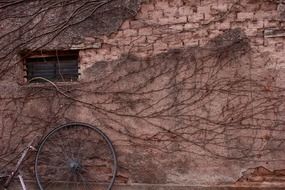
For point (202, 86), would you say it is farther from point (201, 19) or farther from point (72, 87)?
point (72, 87)

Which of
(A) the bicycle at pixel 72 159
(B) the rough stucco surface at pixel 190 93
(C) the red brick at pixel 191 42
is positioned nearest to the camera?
(B) the rough stucco surface at pixel 190 93

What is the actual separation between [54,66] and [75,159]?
123cm

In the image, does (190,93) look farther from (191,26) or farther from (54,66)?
(54,66)

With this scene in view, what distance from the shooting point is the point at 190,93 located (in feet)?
16.0

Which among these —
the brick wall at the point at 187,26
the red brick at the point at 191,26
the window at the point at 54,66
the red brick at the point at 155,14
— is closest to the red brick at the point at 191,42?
the brick wall at the point at 187,26

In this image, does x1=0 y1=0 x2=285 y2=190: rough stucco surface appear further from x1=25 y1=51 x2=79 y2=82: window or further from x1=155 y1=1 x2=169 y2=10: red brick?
x1=25 y1=51 x2=79 y2=82: window

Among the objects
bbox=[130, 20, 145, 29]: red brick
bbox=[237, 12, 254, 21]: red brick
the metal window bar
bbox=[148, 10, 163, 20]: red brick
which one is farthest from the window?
bbox=[237, 12, 254, 21]: red brick

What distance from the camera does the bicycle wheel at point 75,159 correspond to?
16.5ft

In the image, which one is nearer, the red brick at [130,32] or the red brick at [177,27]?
the red brick at [177,27]

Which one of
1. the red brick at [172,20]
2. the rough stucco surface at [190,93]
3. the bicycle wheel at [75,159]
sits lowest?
the bicycle wheel at [75,159]

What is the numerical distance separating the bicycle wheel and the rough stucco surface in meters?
0.15

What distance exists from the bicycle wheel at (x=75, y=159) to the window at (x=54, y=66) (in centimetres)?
68

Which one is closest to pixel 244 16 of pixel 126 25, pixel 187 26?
pixel 187 26

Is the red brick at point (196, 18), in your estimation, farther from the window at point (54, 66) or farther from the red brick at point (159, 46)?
the window at point (54, 66)
